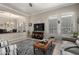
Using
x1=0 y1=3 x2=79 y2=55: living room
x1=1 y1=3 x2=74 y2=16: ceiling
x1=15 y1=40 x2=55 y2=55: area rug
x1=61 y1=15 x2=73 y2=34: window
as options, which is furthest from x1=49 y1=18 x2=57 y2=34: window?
x1=15 y1=40 x2=55 y2=55: area rug

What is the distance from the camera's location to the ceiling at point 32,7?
1735 millimetres

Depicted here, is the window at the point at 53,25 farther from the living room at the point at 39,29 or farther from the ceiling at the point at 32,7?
the ceiling at the point at 32,7

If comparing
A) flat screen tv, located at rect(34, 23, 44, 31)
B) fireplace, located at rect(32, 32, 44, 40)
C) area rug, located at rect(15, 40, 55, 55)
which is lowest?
area rug, located at rect(15, 40, 55, 55)

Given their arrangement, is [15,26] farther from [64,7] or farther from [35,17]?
[64,7]

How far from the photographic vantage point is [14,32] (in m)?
1.78

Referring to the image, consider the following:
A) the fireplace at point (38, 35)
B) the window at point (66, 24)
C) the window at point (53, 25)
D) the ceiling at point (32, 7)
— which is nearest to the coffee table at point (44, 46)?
the fireplace at point (38, 35)

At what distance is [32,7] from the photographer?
5.97 feet

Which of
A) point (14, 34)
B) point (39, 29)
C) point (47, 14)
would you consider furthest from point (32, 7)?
point (14, 34)

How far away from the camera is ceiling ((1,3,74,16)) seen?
5.69 feet

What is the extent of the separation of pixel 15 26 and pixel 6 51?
59cm

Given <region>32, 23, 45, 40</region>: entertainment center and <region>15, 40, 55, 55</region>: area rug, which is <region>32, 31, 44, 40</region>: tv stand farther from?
<region>15, 40, 55, 55</region>: area rug

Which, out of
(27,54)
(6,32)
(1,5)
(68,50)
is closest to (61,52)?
(68,50)

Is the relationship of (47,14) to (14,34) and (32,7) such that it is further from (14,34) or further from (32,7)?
(14,34)

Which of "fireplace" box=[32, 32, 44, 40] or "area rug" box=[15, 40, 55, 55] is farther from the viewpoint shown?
"fireplace" box=[32, 32, 44, 40]
